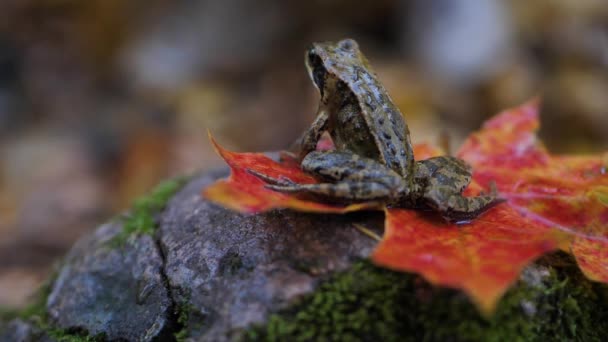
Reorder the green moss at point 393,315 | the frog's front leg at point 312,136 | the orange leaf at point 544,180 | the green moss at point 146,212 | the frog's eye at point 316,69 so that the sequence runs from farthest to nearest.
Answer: the frog's eye at point 316,69, the frog's front leg at point 312,136, the green moss at point 146,212, the orange leaf at point 544,180, the green moss at point 393,315

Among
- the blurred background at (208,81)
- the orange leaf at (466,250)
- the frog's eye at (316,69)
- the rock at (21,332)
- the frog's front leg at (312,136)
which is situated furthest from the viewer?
the blurred background at (208,81)

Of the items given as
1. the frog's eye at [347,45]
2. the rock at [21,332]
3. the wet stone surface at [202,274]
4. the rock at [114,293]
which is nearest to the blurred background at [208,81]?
the rock at [21,332]

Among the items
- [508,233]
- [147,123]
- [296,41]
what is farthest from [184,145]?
[508,233]

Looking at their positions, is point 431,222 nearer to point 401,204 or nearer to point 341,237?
point 401,204

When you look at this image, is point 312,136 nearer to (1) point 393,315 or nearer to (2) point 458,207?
(2) point 458,207

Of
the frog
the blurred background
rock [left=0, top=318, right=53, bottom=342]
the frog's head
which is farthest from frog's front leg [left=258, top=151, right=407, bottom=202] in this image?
the blurred background

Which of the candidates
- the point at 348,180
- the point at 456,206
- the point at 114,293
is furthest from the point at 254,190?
the point at 114,293

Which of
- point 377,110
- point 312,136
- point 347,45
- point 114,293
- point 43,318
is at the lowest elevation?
point 43,318

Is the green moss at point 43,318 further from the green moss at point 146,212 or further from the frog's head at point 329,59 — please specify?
the frog's head at point 329,59
